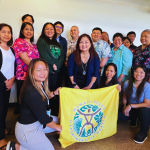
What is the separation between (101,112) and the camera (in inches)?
66.4

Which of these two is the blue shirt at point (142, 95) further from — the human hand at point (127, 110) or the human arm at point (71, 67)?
the human arm at point (71, 67)

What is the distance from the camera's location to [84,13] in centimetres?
331

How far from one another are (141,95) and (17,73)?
1.92 meters

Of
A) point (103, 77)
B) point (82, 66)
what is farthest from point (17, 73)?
point (103, 77)

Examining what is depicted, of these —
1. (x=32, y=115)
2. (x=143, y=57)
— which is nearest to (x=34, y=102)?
(x=32, y=115)

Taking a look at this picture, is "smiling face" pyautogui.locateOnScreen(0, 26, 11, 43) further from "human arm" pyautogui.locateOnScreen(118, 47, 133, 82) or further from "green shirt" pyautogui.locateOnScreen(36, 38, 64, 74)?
"human arm" pyautogui.locateOnScreen(118, 47, 133, 82)

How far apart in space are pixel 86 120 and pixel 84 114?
3.3 inches

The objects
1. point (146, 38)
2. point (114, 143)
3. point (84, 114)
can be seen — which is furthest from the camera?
point (146, 38)

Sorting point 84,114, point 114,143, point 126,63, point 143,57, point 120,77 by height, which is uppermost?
point 143,57

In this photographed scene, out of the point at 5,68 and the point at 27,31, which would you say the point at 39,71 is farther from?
the point at 27,31

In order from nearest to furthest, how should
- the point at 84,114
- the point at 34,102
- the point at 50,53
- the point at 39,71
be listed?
1. the point at 34,102
2. the point at 39,71
3. the point at 84,114
4. the point at 50,53

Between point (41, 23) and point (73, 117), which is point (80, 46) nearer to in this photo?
point (73, 117)

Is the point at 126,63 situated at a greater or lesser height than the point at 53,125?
greater

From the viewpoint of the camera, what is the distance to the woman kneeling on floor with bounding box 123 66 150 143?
1792 mm
